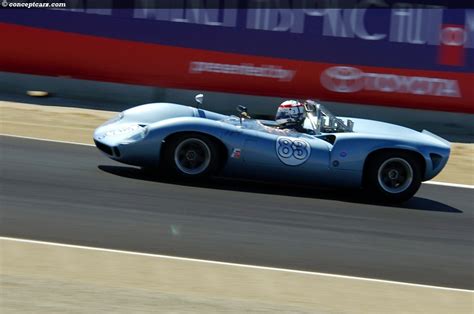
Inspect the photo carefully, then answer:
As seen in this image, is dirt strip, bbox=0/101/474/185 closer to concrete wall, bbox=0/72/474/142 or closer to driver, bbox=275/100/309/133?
concrete wall, bbox=0/72/474/142

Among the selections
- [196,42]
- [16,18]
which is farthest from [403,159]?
[16,18]

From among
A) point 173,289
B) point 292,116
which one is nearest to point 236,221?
point 292,116

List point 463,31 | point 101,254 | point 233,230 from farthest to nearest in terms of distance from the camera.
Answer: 1. point 463,31
2. point 233,230
3. point 101,254

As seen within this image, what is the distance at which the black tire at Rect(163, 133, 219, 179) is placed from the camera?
8.90 metres

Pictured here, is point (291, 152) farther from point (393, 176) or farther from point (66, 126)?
point (66, 126)

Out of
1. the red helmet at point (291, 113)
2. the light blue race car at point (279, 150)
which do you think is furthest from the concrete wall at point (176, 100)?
the light blue race car at point (279, 150)

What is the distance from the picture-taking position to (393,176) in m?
9.31

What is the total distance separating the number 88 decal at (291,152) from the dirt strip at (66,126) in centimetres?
282

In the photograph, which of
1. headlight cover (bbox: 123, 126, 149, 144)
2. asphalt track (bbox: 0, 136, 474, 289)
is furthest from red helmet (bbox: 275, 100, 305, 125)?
headlight cover (bbox: 123, 126, 149, 144)

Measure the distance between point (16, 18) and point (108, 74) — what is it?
176 cm

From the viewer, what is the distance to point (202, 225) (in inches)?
300

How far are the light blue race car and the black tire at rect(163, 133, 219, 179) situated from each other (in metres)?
0.01

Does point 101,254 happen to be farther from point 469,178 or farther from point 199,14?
point 199,14

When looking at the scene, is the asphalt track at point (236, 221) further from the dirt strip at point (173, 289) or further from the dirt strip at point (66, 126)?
the dirt strip at point (66, 126)
